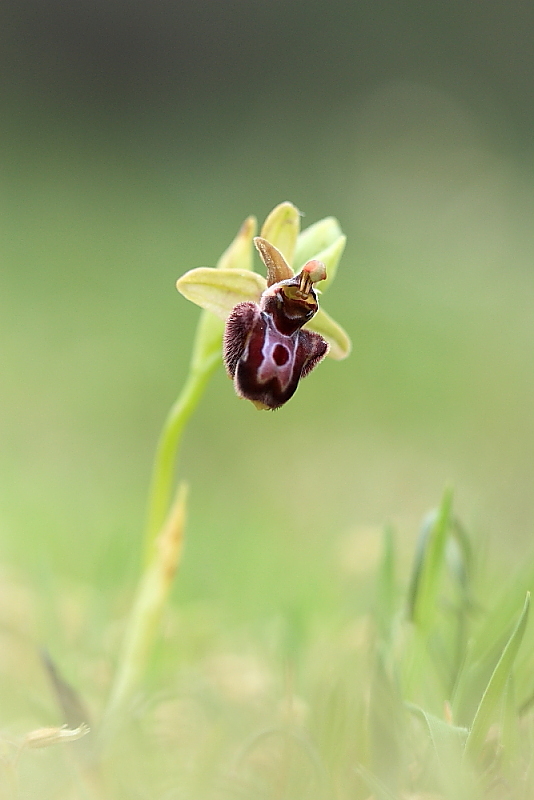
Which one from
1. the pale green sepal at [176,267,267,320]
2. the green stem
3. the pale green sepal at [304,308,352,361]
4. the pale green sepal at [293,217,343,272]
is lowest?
the green stem

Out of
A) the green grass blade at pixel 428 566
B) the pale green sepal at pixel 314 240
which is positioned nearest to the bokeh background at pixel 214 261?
the green grass blade at pixel 428 566

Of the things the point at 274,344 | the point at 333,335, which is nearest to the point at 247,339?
the point at 274,344

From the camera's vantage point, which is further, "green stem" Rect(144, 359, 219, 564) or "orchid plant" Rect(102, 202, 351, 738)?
"green stem" Rect(144, 359, 219, 564)

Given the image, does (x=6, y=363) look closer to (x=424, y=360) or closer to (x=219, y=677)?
(x=424, y=360)

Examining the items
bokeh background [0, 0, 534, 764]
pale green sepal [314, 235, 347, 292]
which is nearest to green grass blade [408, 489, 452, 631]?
bokeh background [0, 0, 534, 764]

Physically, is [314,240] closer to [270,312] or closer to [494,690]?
[270,312]

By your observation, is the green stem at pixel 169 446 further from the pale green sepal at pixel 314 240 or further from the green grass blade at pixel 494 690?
the green grass blade at pixel 494 690

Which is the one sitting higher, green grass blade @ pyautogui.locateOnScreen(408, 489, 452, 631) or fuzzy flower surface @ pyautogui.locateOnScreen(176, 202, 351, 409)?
fuzzy flower surface @ pyautogui.locateOnScreen(176, 202, 351, 409)

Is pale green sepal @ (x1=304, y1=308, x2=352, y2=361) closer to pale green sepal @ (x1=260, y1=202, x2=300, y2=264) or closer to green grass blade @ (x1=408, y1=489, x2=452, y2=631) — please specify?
pale green sepal @ (x1=260, y1=202, x2=300, y2=264)
